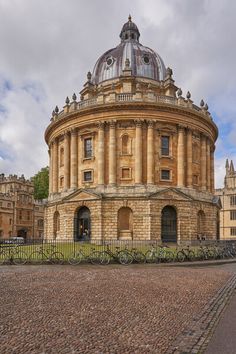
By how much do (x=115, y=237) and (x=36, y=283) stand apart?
24.8m

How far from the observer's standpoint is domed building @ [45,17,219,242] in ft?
127

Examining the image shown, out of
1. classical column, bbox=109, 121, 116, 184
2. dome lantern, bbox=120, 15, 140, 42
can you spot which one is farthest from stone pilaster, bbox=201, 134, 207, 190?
dome lantern, bbox=120, 15, 140, 42

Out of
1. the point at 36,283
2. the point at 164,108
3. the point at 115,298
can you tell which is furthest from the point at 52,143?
the point at 115,298

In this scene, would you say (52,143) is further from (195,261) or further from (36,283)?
(36,283)

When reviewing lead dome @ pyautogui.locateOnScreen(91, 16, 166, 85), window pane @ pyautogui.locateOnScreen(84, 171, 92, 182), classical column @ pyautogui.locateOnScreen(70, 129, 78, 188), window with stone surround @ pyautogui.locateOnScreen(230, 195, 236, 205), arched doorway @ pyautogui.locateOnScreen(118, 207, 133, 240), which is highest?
lead dome @ pyautogui.locateOnScreen(91, 16, 166, 85)

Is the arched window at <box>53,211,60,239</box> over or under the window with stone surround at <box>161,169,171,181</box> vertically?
under

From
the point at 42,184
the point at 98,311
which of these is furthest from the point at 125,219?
the point at 42,184

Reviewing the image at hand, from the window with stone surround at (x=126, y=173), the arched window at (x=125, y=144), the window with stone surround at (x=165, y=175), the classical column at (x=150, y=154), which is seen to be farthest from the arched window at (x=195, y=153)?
the window with stone surround at (x=126, y=173)

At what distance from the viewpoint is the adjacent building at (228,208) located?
→ 80.1m

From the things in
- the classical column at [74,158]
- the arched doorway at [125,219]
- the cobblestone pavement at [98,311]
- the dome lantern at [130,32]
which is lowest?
the cobblestone pavement at [98,311]

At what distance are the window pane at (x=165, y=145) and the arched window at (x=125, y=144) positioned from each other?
3.88 metres

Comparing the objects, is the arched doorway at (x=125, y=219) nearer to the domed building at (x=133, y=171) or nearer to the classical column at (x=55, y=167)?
the domed building at (x=133, y=171)

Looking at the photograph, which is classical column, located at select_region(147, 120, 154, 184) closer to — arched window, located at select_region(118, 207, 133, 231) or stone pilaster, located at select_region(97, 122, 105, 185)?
arched window, located at select_region(118, 207, 133, 231)

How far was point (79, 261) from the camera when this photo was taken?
20609 millimetres
